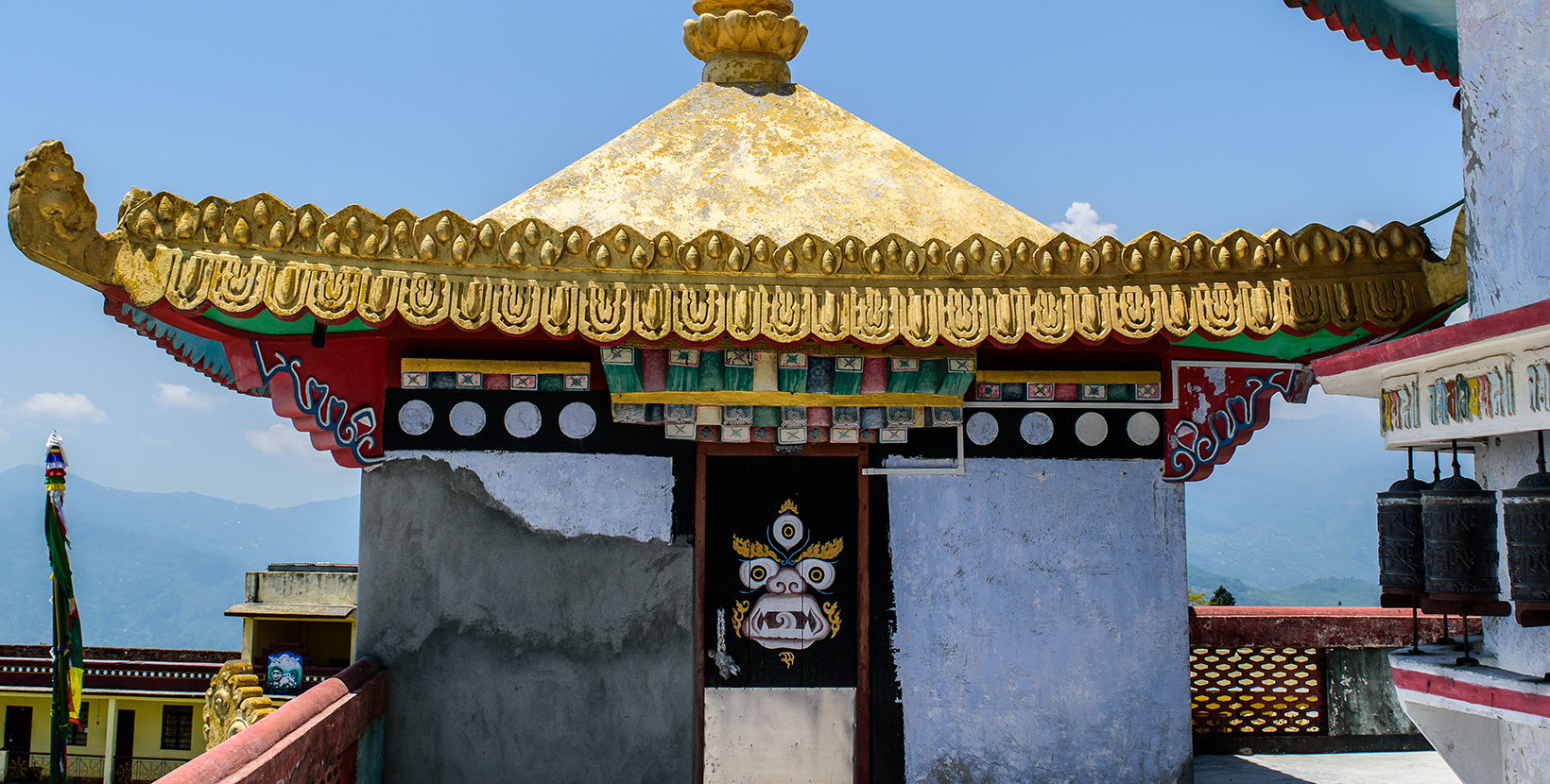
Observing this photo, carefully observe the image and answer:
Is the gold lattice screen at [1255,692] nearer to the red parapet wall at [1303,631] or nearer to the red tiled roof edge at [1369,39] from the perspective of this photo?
the red parapet wall at [1303,631]

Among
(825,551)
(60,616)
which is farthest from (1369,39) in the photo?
(60,616)

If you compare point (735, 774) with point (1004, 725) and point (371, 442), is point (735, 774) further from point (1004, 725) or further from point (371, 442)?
point (371, 442)

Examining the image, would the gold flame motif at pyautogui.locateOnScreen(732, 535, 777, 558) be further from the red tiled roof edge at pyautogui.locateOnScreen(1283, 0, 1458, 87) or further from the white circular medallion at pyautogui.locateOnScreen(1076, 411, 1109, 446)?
the red tiled roof edge at pyautogui.locateOnScreen(1283, 0, 1458, 87)

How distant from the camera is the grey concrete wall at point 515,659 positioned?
5.30m

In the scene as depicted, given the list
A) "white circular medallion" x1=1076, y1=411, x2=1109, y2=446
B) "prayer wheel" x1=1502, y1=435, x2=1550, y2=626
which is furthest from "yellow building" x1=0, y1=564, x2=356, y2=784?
"prayer wheel" x1=1502, y1=435, x2=1550, y2=626

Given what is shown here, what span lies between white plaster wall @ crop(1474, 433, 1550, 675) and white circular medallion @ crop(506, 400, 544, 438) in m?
3.81

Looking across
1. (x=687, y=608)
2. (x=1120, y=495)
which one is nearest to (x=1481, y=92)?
(x=1120, y=495)

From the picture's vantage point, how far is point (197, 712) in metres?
25.7

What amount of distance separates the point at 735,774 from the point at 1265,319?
315 cm

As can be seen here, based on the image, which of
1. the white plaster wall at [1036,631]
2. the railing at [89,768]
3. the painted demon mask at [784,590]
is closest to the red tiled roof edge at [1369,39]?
the white plaster wall at [1036,631]

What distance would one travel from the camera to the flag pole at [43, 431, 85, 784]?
7.32m

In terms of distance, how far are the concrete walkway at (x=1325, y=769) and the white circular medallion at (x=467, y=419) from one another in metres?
4.11

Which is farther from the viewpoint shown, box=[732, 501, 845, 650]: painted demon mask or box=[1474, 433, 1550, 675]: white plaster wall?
box=[732, 501, 845, 650]: painted demon mask

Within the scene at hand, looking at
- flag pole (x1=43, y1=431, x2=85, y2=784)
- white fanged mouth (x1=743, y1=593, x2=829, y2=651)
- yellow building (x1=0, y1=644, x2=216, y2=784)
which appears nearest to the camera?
white fanged mouth (x1=743, y1=593, x2=829, y2=651)
